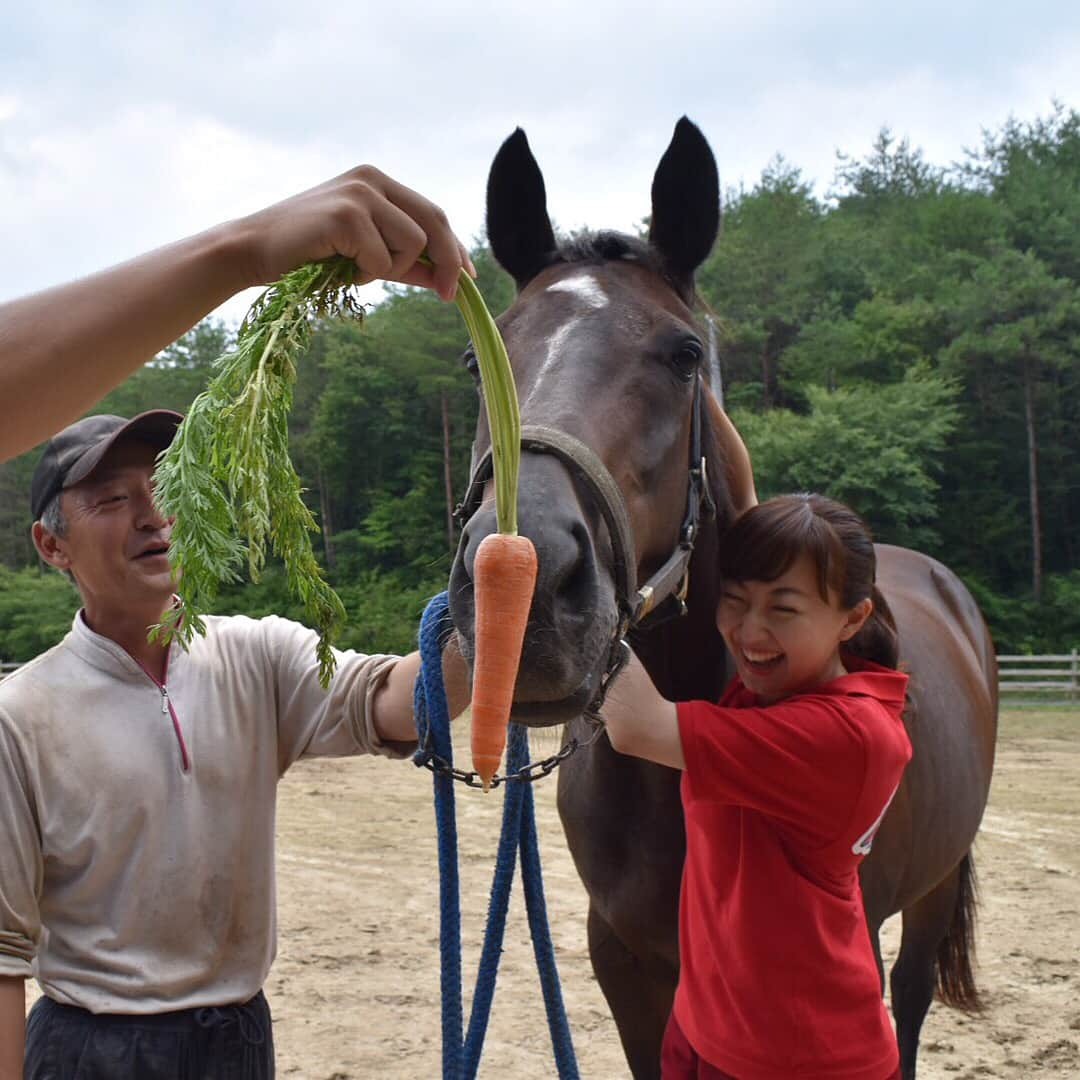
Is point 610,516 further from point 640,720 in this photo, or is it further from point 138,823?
point 138,823

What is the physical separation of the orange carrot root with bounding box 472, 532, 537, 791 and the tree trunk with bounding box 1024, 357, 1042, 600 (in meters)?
25.9

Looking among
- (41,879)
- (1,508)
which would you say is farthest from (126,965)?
(1,508)

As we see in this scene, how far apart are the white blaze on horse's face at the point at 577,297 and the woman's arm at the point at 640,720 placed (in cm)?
53

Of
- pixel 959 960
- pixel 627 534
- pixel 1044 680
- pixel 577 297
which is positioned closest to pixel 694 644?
pixel 627 534

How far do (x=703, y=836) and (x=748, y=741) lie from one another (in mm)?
335

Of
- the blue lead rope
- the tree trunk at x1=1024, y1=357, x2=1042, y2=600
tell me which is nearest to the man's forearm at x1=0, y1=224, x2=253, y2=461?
the blue lead rope

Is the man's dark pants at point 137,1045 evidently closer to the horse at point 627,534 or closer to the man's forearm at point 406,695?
the man's forearm at point 406,695

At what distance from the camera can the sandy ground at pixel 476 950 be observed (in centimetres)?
411

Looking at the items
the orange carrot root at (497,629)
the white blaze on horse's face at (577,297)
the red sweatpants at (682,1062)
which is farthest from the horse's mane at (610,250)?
the red sweatpants at (682,1062)

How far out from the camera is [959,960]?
419 centimetres

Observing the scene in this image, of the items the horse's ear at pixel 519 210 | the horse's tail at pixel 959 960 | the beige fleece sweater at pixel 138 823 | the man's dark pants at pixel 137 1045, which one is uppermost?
the horse's ear at pixel 519 210

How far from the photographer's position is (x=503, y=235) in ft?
7.26

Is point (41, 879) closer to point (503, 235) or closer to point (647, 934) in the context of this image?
point (647, 934)

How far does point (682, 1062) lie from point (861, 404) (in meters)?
24.7
